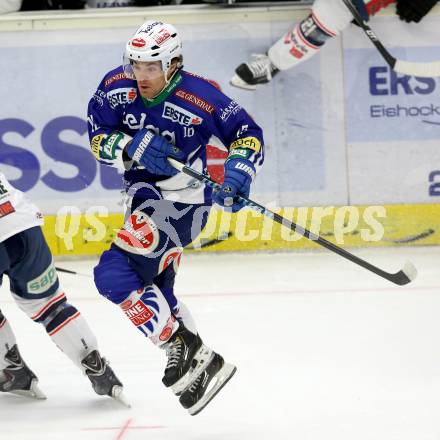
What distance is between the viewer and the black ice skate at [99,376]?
366 centimetres

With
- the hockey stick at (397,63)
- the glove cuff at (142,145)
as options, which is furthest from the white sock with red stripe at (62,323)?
the hockey stick at (397,63)

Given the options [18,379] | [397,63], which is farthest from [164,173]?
[397,63]

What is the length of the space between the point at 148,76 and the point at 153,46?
0.10m

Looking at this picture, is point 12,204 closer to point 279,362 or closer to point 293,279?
point 279,362

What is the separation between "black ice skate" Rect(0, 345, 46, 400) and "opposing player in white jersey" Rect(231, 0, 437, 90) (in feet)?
9.23

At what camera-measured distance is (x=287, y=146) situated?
6172mm

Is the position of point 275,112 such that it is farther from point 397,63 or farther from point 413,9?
point 413,9

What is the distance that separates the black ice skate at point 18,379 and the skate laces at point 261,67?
2.80 metres

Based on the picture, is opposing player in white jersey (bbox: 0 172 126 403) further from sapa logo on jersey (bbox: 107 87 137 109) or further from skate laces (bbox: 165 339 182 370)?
sapa logo on jersey (bbox: 107 87 137 109)

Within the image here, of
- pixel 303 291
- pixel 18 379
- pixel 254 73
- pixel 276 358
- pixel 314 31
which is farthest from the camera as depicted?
pixel 254 73

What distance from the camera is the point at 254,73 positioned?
600cm

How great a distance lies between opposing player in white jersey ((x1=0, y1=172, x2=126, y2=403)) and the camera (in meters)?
3.56

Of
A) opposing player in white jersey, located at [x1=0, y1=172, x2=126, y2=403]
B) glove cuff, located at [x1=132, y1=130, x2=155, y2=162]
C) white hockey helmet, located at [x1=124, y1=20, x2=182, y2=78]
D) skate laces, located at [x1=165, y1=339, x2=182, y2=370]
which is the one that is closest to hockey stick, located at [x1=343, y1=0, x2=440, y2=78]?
white hockey helmet, located at [x1=124, y1=20, x2=182, y2=78]

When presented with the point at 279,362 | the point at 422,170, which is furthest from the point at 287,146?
the point at 279,362
